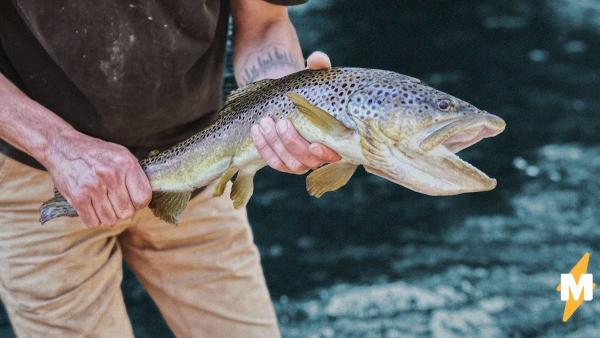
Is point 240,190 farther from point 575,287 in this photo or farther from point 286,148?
point 575,287

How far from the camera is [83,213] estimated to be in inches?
94.8

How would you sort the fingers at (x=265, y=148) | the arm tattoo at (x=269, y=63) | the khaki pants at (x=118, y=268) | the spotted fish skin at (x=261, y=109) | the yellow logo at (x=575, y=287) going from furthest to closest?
the yellow logo at (x=575, y=287)
the arm tattoo at (x=269, y=63)
the khaki pants at (x=118, y=268)
the fingers at (x=265, y=148)
the spotted fish skin at (x=261, y=109)

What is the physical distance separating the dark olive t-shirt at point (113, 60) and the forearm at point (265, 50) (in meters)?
0.22

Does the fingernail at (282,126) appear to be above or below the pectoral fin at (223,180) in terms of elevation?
above

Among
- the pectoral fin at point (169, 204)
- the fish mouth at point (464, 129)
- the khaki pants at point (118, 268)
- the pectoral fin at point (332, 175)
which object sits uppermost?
the fish mouth at point (464, 129)

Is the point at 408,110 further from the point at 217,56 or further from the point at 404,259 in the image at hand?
the point at 404,259

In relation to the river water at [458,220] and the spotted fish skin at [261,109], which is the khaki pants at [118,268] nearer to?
the spotted fish skin at [261,109]

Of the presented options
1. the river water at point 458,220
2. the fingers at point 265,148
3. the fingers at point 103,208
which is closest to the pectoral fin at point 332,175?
the fingers at point 265,148

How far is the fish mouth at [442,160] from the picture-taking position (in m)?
2.07

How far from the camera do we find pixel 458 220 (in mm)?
4891

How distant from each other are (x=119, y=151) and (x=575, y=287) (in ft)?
9.13

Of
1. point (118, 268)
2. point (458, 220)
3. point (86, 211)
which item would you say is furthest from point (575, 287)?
point (86, 211)

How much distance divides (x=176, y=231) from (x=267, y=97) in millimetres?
674

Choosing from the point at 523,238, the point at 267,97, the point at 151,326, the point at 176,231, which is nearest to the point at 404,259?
the point at 523,238
